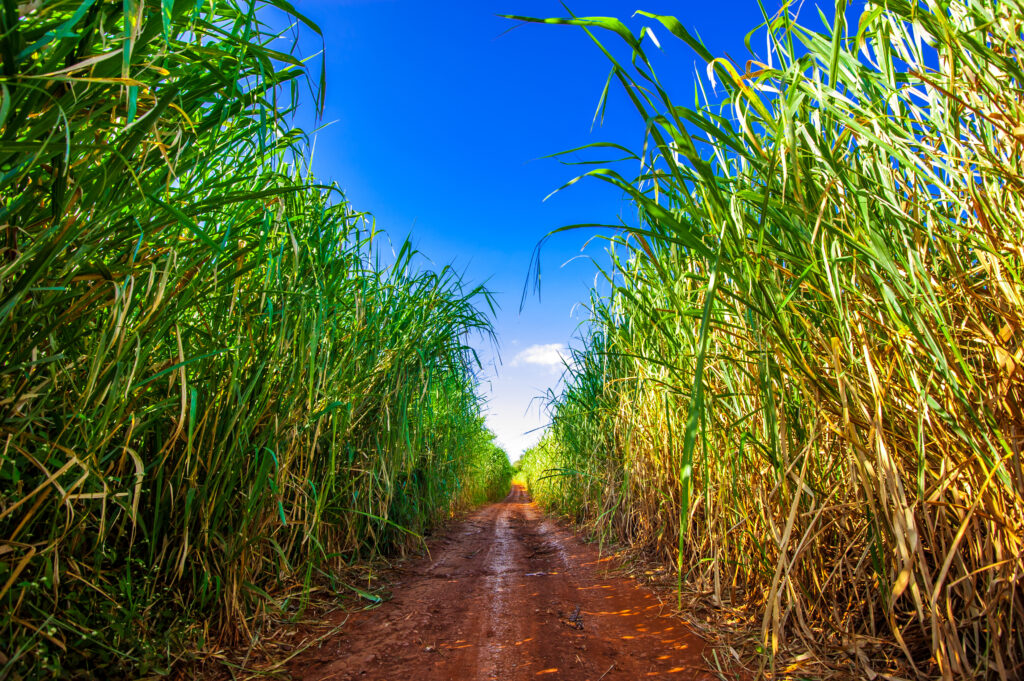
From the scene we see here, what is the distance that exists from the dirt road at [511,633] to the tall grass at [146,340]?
0.41 meters

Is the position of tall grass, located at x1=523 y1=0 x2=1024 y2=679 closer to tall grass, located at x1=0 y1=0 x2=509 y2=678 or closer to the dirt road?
the dirt road

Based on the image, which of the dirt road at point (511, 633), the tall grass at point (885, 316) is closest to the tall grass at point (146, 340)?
the dirt road at point (511, 633)

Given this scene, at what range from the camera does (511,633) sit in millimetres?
1994

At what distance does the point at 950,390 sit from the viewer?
1126 mm

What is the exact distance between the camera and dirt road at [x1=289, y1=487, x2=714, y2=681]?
64.4 inches

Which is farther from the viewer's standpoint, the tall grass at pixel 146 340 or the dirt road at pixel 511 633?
the dirt road at pixel 511 633

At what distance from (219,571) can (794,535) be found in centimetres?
196

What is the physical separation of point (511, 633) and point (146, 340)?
1.74 m

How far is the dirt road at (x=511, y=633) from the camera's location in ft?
5.36

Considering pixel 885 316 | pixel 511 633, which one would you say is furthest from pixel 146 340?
pixel 885 316

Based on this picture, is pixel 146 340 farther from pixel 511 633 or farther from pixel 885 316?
pixel 885 316

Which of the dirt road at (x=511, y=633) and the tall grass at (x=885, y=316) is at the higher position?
the tall grass at (x=885, y=316)

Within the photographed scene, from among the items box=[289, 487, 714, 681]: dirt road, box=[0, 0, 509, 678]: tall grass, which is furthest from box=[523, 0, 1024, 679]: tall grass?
box=[0, 0, 509, 678]: tall grass

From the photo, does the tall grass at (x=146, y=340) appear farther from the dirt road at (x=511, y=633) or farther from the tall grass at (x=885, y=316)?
the tall grass at (x=885, y=316)
